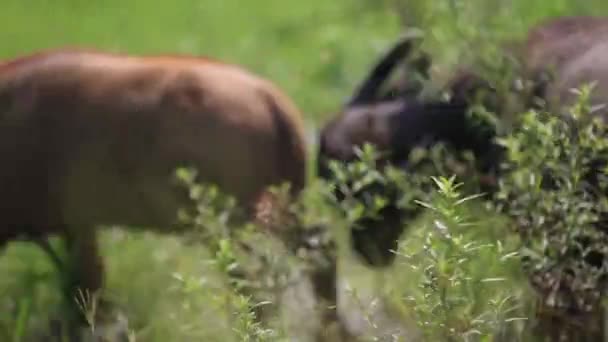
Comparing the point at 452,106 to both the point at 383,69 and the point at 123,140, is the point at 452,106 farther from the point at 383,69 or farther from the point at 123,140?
the point at 123,140

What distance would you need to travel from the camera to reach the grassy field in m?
3.56

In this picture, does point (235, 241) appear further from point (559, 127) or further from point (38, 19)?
point (38, 19)

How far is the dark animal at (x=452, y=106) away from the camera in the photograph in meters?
3.36

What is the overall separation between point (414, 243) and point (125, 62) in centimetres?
161

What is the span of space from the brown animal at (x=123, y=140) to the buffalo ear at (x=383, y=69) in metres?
0.30

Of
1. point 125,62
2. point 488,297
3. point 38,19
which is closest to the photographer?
point 488,297

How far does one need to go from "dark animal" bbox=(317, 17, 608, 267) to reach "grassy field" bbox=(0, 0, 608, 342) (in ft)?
0.48

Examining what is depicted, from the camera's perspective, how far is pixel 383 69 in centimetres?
416

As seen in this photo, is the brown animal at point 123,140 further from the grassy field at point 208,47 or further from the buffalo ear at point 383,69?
the buffalo ear at point 383,69

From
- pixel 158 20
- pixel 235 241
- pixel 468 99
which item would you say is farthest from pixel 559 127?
pixel 158 20

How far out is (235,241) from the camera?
132 inches

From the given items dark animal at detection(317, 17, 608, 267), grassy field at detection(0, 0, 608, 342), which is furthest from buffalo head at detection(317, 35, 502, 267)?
grassy field at detection(0, 0, 608, 342)

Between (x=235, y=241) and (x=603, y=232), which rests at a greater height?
(x=603, y=232)

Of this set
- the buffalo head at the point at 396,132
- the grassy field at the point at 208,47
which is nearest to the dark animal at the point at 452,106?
the buffalo head at the point at 396,132
